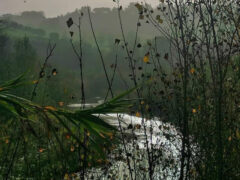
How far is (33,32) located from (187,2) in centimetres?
13463

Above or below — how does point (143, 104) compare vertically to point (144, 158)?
above

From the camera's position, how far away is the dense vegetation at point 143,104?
1253mm

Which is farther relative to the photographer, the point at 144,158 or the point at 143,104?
the point at 144,158

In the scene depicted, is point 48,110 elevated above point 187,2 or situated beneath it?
situated beneath

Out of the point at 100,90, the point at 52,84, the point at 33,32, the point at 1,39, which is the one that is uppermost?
the point at 33,32

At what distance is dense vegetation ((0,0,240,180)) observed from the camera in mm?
1253

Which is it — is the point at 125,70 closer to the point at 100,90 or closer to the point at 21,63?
the point at 100,90

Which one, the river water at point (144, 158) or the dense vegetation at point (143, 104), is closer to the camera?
the dense vegetation at point (143, 104)

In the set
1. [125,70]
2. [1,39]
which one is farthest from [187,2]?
[125,70]

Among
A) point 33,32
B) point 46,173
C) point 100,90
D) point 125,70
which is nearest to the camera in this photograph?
point 46,173

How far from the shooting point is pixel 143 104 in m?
4.52

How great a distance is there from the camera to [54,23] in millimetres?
163375

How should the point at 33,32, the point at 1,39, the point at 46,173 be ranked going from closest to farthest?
the point at 46,173 → the point at 1,39 → the point at 33,32

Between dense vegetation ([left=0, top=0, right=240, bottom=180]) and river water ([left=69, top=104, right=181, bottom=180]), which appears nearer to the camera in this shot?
dense vegetation ([left=0, top=0, right=240, bottom=180])
